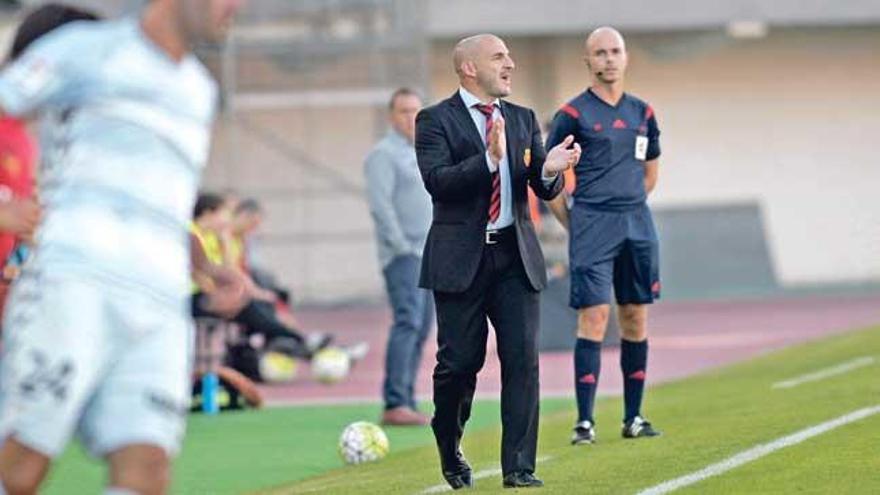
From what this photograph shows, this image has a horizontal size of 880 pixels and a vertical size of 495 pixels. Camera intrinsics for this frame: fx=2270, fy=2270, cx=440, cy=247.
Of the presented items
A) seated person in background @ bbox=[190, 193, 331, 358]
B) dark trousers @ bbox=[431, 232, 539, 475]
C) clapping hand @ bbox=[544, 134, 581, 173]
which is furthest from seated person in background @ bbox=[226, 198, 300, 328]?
clapping hand @ bbox=[544, 134, 581, 173]

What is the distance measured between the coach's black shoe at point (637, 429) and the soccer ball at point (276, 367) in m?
8.20

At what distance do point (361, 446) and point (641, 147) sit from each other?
2.35 m

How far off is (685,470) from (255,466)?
3344 mm

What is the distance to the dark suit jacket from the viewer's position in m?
10.3

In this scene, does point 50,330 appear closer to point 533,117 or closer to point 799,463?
point 533,117

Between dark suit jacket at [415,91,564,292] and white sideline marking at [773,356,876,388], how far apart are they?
5.93 m

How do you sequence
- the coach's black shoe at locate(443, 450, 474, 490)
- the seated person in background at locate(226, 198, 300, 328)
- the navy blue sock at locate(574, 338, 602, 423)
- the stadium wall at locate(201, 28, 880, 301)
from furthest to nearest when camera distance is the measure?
the stadium wall at locate(201, 28, 880, 301)
the seated person in background at locate(226, 198, 300, 328)
the navy blue sock at locate(574, 338, 602, 423)
the coach's black shoe at locate(443, 450, 474, 490)

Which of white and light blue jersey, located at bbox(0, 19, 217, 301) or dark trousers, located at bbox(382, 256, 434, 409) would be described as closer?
white and light blue jersey, located at bbox(0, 19, 217, 301)

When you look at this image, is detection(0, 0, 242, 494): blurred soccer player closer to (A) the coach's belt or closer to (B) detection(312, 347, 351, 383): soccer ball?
(A) the coach's belt

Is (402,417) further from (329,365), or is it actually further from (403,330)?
(329,365)

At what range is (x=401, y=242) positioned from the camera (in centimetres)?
1541

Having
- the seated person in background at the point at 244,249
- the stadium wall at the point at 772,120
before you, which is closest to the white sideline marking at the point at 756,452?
the seated person in background at the point at 244,249

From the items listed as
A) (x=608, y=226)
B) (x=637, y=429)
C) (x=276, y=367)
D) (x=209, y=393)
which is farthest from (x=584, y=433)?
(x=276, y=367)

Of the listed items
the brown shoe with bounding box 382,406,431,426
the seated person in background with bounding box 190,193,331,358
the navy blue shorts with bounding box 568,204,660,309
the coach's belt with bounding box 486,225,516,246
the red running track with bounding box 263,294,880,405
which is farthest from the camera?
the red running track with bounding box 263,294,880,405
